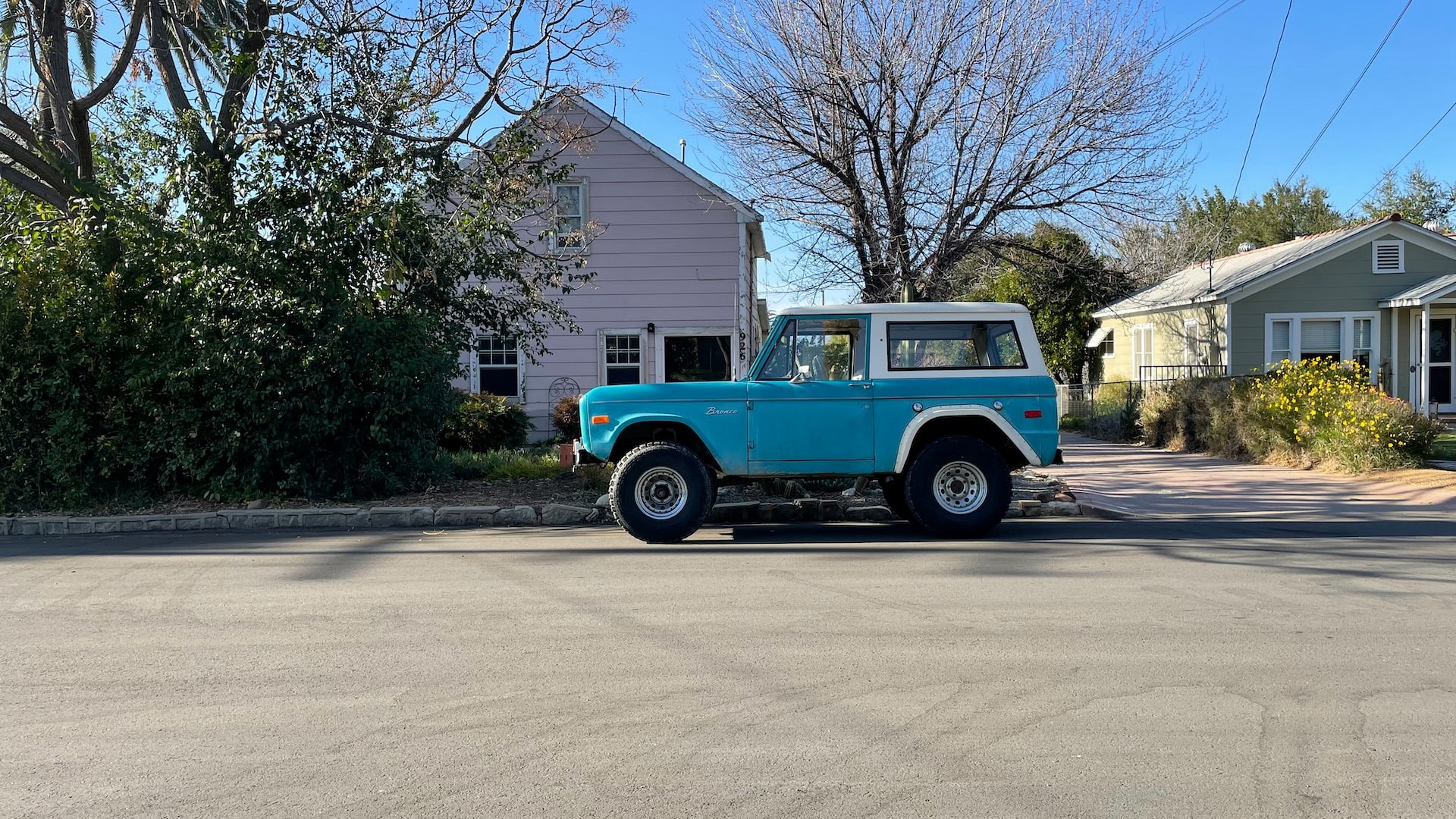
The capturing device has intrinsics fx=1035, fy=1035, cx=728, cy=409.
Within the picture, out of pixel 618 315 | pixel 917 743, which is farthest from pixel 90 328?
pixel 917 743

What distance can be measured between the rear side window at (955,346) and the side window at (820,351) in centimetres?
35

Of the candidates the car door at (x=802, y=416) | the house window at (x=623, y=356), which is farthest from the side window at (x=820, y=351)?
the house window at (x=623, y=356)

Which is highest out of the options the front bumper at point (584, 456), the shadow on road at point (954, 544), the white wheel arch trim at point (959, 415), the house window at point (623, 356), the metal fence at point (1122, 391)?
the house window at point (623, 356)

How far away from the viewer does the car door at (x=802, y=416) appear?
9.48 meters

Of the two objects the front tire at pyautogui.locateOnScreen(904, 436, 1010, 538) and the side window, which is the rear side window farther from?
the front tire at pyautogui.locateOnScreen(904, 436, 1010, 538)

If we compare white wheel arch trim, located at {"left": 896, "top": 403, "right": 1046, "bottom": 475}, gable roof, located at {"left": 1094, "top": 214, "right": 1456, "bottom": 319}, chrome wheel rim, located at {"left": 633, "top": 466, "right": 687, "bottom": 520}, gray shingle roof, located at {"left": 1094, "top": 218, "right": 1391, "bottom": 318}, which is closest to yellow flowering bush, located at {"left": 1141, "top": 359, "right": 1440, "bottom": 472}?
gable roof, located at {"left": 1094, "top": 214, "right": 1456, "bottom": 319}

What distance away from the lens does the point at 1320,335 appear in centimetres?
2114

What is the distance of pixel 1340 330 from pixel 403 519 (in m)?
19.0

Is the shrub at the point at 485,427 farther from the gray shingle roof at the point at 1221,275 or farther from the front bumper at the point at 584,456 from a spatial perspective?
the gray shingle roof at the point at 1221,275

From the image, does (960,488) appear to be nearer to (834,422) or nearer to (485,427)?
(834,422)

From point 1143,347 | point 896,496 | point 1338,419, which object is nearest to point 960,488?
point 896,496

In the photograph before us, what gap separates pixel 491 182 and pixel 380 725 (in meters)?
9.65

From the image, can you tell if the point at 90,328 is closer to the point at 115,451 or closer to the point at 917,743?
the point at 115,451

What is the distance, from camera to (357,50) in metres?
12.5
